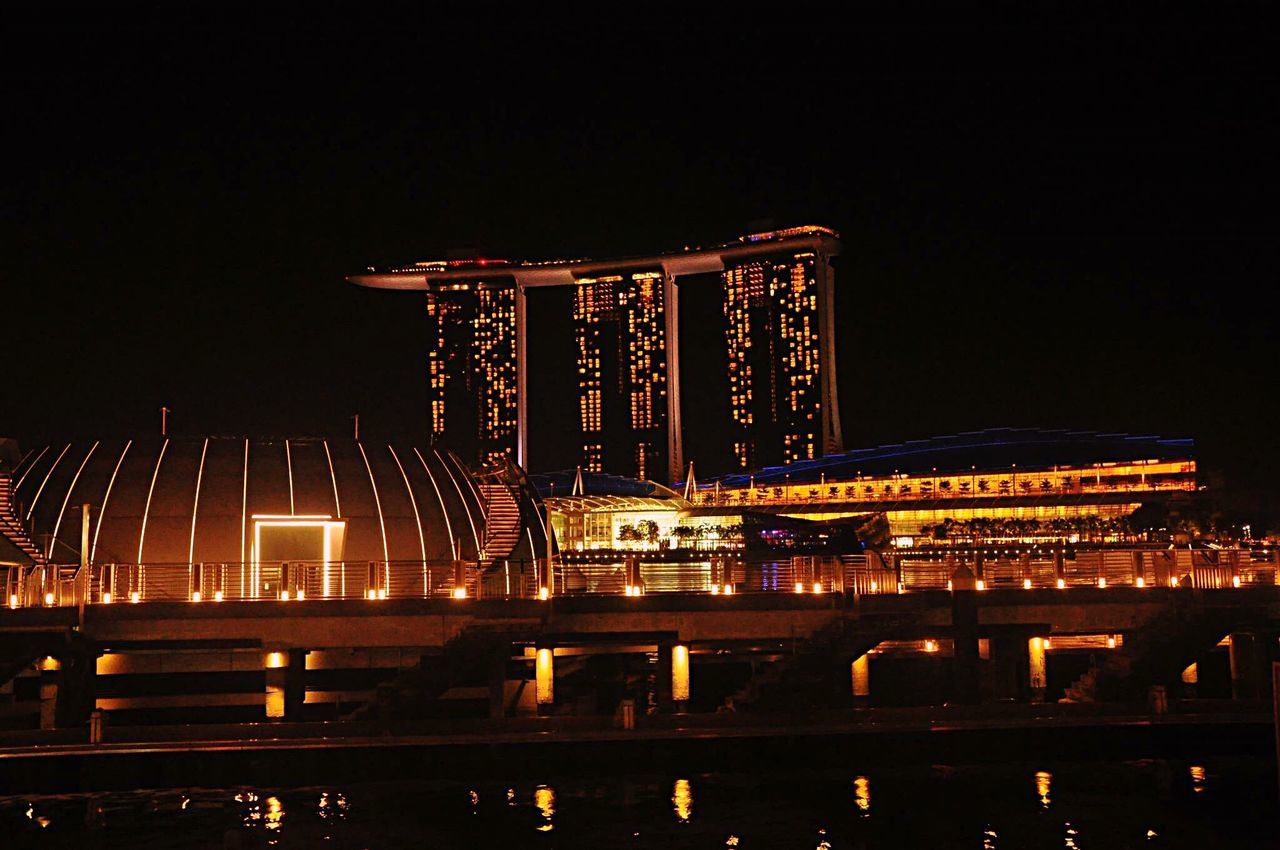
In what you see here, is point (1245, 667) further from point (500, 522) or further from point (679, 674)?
point (500, 522)

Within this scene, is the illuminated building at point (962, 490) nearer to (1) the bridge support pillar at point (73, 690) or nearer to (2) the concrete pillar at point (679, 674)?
(2) the concrete pillar at point (679, 674)

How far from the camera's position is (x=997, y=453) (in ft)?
496

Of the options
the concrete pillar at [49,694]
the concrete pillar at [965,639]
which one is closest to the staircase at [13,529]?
the concrete pillar at [49,694]

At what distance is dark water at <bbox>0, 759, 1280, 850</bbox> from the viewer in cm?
2769

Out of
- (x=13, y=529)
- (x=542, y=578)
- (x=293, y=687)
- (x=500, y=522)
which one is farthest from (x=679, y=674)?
(x=13, y=529)

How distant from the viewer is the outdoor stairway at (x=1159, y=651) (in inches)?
1531

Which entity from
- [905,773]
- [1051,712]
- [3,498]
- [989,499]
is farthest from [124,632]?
[989,499]

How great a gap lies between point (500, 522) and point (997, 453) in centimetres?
10458

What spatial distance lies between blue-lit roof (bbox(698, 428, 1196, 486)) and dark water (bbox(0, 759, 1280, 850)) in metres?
119

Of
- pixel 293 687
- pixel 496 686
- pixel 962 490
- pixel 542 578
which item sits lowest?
pixel 496 686

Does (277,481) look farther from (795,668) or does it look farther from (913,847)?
(913,847)

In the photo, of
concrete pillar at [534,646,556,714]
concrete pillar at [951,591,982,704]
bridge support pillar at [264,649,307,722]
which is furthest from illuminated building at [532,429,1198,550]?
concrete pillar at [951,591,982,704]

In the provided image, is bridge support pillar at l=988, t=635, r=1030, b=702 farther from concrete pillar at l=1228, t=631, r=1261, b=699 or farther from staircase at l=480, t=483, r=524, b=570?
staircase at l=480, t=483, r=524, b=570

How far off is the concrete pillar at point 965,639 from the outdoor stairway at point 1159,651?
105 inches
